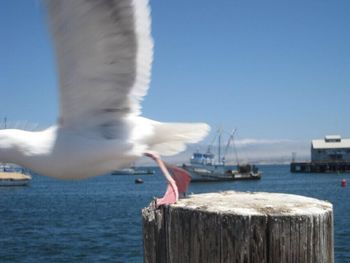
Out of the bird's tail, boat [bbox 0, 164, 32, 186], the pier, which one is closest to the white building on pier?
the pier

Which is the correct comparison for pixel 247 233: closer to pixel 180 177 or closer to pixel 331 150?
pixel 180 177

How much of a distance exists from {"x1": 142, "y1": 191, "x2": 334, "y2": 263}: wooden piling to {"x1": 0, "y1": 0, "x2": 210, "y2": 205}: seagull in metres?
0.90

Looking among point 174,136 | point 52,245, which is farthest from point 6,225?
point 174,136

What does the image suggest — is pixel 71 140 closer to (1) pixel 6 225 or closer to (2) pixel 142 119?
(2) pixel 142 119

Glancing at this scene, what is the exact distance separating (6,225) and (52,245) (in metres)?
13.1

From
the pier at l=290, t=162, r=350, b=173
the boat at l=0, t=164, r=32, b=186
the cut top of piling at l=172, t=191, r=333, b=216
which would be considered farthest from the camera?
the pier at l=290, t=162, r=350, b=173

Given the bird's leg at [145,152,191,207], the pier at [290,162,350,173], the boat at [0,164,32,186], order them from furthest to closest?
the pier at [290,162,350,173] → the boat at [0,164,32,186] → the bird's leg at [145,152,191,207]

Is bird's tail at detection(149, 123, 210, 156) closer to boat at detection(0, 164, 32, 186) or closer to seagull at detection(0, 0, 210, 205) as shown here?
seagull at detection(0, 0, 210, 205)

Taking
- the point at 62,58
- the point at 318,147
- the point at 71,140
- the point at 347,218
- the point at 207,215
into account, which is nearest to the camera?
the point at 207,215

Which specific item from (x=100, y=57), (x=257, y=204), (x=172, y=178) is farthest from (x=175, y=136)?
(x=257, y=204)

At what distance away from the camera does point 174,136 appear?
20.3 feet

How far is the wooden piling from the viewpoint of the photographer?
369 cm

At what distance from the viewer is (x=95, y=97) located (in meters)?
5.54

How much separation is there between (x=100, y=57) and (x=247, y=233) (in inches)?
95.6
